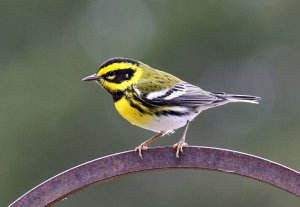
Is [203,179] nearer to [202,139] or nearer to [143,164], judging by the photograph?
[202,139]

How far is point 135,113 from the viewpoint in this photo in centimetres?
602

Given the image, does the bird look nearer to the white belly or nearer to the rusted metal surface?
the white belly

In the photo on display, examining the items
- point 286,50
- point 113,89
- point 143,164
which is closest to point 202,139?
point 286,50

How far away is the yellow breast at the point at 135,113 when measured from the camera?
5.97 m

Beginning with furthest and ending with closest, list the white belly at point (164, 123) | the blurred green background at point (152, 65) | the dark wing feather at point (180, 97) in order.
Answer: the blurred green background at point (152, 65), the dark wing feather at point (180, 97), the white belly at point (164, 123)

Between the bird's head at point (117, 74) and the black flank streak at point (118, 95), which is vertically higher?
the bird's head at point (117, 74)

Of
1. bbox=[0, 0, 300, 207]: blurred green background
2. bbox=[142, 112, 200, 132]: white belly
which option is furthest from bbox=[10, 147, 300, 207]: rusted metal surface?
bbox=[0, 0, 300, 207]: blurred green background

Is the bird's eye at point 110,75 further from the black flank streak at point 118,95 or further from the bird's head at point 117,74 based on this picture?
the black flank streak at point 118,95

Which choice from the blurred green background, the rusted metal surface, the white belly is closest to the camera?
the rusted metal surface

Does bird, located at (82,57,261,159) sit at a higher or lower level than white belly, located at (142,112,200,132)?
higher

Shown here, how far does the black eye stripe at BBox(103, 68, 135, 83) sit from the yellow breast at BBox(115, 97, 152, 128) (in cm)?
14

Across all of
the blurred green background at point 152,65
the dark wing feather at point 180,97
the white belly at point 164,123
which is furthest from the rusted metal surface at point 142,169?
the blurred green background at point 152,65

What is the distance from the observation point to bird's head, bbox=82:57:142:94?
6.12 m

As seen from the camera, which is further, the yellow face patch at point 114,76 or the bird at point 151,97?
the yellow face patch at point 114,76
